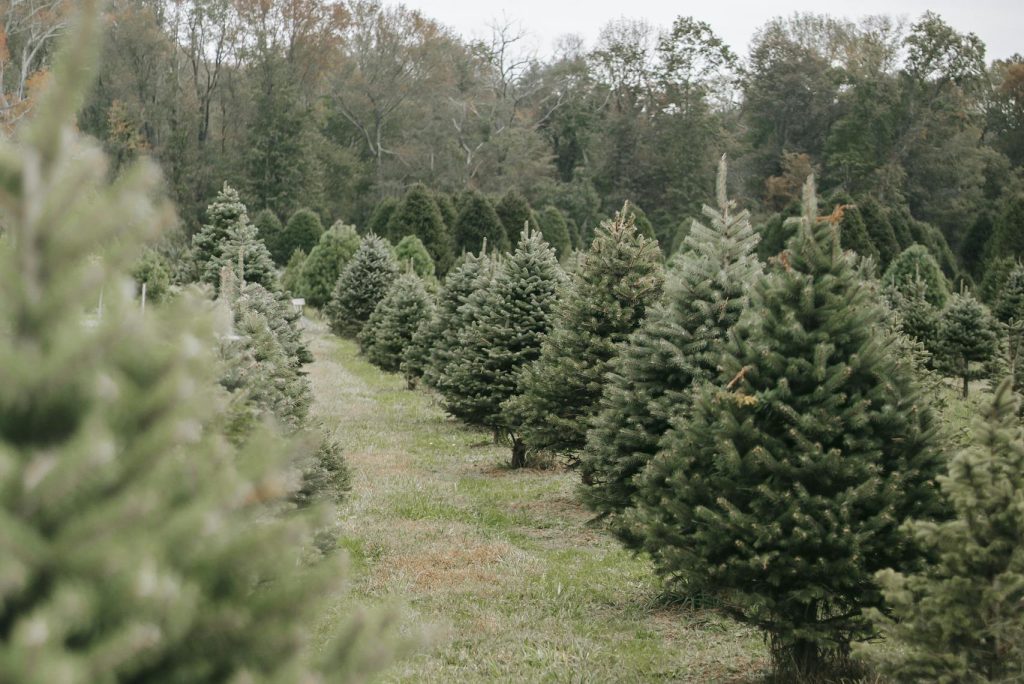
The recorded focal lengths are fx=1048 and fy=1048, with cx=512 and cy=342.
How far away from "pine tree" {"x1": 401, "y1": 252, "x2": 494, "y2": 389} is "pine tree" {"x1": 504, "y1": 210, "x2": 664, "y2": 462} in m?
5.70

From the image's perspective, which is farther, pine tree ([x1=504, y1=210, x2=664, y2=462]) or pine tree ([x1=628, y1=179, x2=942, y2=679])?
pine tree ([x1=504, y1=210, x2=664, y2=462])

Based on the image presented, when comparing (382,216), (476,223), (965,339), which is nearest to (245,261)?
(965,339)

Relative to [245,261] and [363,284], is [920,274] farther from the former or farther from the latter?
[245,261]

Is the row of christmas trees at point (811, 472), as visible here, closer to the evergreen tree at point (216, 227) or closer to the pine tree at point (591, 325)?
the pine tree at point (591, 325)

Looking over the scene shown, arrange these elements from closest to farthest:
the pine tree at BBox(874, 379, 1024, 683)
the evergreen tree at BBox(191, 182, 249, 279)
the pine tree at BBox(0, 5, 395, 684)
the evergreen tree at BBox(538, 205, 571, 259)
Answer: the pine tree at BBox(0, 5, 395, 684) < the pine tree at BBox(874, 379, 1024, 683) < the evergreen tree at BBox(191, 182, 249, 279) < the evergreen tree at BBox(538, 205, 571, 259)

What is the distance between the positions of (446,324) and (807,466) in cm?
1445

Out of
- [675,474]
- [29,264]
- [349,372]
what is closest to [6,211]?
[29,264]

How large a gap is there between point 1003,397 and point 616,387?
4.42 m

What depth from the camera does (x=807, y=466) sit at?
591 centimetres

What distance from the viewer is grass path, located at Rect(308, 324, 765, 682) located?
6.95 m

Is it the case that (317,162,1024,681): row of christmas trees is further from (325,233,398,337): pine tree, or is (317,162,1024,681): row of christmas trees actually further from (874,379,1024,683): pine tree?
(325,233,398,337): pine tree

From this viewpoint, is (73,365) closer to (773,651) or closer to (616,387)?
(773,651)

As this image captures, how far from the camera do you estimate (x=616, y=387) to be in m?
9.23

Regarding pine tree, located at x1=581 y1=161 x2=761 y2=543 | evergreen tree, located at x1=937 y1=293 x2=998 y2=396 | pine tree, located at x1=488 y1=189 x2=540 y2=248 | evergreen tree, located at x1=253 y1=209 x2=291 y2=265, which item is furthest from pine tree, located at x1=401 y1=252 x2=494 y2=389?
evergreen tree, located at x1=253 y1=209 x2=291 y2=265
